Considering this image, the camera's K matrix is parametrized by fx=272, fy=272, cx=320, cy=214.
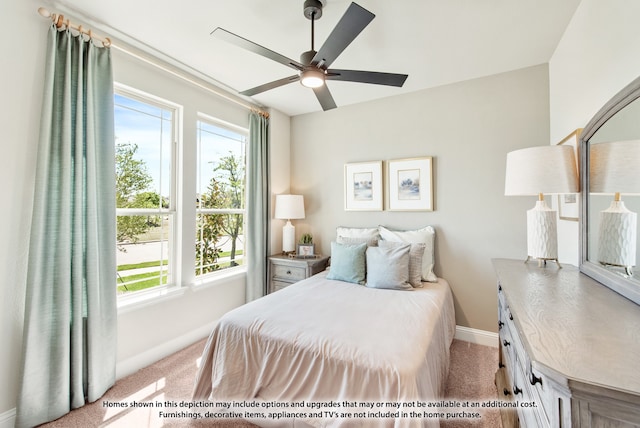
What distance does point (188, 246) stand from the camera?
2723 mm

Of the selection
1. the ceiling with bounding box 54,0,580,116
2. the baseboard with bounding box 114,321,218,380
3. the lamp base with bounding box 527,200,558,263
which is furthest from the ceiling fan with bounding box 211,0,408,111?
the baseboard with bounding box 114,321,218,380

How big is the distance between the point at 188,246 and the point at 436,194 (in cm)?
265

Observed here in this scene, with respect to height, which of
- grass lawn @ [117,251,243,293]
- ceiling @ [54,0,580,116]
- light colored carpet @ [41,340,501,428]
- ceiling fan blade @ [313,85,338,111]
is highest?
ceiling @ [54,0,580,116]

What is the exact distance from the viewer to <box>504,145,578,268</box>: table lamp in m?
1.52

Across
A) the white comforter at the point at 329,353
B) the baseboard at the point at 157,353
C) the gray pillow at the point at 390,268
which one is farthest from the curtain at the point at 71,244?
the gray pillow at the point at 390,268

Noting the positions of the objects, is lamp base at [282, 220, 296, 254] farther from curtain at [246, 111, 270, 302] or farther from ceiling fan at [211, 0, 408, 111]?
ceiling fan at [211, 0, 408, 111]

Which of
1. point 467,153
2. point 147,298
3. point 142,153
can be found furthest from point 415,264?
point 142,153

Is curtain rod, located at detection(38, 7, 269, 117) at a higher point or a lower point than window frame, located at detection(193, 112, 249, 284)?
higher

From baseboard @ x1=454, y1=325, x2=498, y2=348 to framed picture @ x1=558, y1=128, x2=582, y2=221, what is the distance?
1.35 metres

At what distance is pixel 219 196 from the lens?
123 inches

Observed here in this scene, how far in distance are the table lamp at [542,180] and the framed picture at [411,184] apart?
1.23m

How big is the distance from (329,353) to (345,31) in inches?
66.7

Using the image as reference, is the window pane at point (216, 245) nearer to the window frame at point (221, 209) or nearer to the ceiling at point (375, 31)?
the window frame at point (221, 209)

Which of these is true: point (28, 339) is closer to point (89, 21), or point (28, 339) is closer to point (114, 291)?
point (114, 291)
